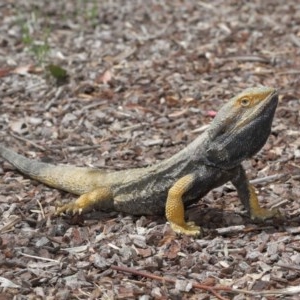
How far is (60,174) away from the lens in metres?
6.25

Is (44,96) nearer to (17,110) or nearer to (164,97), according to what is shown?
(17,110)

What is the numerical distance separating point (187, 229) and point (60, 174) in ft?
4.33

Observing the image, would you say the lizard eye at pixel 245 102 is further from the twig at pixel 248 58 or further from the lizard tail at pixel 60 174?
the twig at pixel 248 58

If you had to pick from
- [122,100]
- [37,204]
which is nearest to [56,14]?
[122,100]

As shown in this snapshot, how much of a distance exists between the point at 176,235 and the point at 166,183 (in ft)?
1.46

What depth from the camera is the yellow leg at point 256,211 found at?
18.5 ft

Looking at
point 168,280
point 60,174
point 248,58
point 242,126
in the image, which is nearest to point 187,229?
point 168,280

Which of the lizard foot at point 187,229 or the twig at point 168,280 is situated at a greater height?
the twig at point 168,280

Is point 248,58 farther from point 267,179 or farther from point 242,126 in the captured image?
point 242,126

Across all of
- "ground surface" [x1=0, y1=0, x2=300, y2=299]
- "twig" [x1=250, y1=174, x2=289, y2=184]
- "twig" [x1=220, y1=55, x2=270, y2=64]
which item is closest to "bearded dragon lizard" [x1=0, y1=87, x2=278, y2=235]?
"ground surface" [x1=0, y1=0, x2=300, y2=299]

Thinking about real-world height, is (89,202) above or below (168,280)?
below

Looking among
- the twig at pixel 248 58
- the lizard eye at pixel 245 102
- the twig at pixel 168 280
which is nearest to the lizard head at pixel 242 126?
the lizard eye at pixel 245 102

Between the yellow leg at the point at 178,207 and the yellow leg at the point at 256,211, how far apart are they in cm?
45

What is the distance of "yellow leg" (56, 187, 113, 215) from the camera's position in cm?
582
